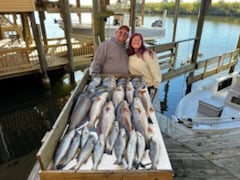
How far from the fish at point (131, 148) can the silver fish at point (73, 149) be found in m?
0.31

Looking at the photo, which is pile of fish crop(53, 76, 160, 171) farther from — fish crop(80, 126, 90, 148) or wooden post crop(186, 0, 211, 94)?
wooden post crop(186, 0, 211, 94)

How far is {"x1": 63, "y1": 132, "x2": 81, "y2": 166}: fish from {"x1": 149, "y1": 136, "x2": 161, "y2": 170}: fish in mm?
444

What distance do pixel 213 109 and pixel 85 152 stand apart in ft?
14.1

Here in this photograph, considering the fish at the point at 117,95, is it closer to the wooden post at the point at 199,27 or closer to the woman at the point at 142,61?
the woman at the point at 142,61

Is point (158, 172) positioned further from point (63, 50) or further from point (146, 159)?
point (63, 50)

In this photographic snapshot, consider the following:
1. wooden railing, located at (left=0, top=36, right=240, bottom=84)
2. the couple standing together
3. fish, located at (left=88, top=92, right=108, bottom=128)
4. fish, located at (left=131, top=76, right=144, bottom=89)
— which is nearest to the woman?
the couple standing together

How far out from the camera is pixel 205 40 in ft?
44.6

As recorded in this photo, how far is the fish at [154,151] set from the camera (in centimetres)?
111

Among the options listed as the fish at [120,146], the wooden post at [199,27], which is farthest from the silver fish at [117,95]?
the wooden post at [199,27]

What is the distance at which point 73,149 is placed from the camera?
1155 millimetres

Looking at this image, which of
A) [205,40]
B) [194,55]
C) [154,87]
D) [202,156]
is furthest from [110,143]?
[205,40]

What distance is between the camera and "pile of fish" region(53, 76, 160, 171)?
44.1 inches

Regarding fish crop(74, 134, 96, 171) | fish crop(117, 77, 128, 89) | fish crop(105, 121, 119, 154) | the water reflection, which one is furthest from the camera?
the water reflection

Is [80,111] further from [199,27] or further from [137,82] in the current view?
[199,27]
